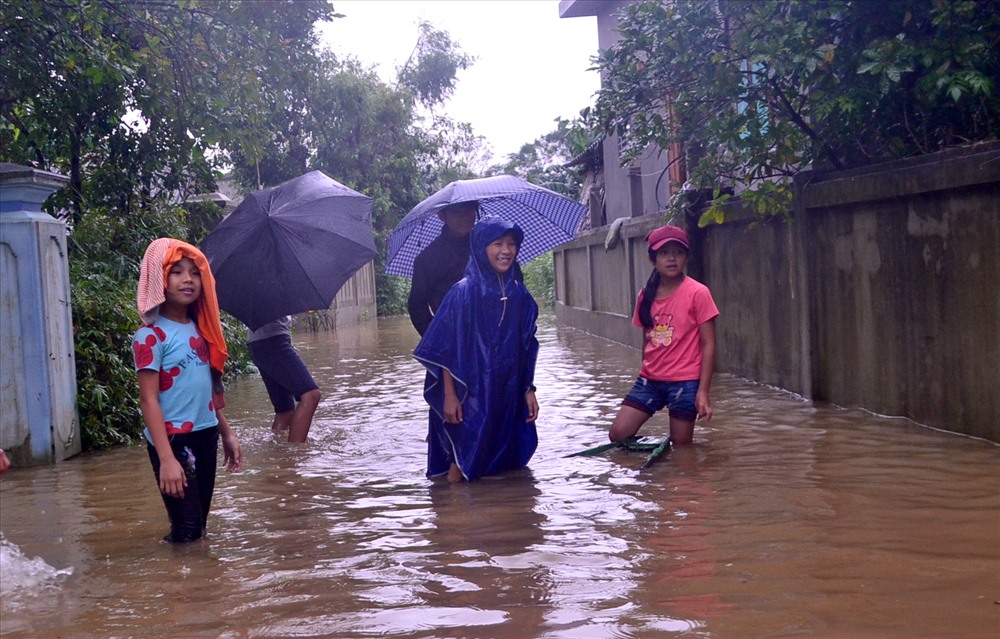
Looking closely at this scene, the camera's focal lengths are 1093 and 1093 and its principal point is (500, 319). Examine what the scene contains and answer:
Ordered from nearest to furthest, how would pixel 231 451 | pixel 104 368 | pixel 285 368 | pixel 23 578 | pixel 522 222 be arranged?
pixel 23 578, pixel 231 451, pixel 285 368, pixel 522 222, pixel 104 368

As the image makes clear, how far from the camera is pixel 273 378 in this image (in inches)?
324

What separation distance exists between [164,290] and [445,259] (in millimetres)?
2779

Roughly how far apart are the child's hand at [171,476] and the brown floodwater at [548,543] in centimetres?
35

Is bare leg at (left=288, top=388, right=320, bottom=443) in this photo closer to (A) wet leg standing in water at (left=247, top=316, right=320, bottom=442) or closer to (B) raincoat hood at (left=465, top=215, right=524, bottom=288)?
(A) wet leg standing in water at (left=247, top=316, right=320, bottom=442)

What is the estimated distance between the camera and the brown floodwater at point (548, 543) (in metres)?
3.86

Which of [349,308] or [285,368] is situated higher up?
[349,308]

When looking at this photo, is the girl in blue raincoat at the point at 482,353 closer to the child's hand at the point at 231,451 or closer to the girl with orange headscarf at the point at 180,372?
the child's hand at the point at 231,451

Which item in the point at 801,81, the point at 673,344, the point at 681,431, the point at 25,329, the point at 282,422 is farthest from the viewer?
the point at 282,422

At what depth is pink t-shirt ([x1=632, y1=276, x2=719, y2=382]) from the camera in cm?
707

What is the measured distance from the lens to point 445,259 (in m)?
7.41

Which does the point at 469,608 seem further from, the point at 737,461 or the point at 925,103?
the point at 925,103

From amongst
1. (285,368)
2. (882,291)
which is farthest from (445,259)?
(882,291)

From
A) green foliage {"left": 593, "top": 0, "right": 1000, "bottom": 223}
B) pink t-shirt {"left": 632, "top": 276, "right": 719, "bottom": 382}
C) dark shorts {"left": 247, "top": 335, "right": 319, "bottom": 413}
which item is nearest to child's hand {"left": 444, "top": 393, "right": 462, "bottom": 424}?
pink t-shirt {"left": 632, "top": 276, "right": 719, "bottom": 382}

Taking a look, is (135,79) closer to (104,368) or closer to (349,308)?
(104,368)
